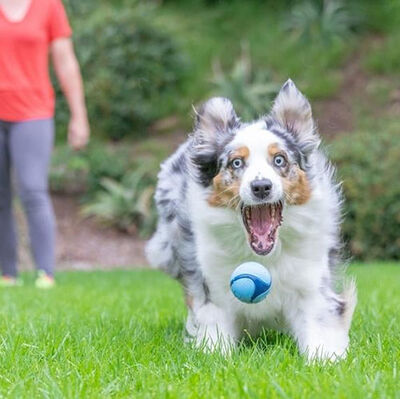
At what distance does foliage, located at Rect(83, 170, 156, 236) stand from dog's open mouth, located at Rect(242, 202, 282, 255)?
842 centimetres

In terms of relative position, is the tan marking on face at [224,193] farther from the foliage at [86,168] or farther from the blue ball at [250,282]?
the foliage at [86,168]

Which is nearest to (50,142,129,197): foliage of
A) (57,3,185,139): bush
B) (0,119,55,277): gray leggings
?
(57,3,185,139): bush

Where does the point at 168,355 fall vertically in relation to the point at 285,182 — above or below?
below

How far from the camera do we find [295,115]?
151 inches

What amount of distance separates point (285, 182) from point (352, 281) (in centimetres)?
71

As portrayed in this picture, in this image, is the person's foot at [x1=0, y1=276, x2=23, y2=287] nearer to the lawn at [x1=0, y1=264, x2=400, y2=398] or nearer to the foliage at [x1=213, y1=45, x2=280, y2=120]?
the lawn at [x1=0, y1=264, x2=400, y2=398]

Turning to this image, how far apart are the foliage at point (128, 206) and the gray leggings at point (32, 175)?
5.10 m

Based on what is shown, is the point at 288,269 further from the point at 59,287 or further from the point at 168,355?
the point at 59,287

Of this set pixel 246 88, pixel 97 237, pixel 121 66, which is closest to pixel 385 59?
pixel 246 88

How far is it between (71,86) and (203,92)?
816cm

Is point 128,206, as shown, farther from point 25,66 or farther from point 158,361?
point 158,361

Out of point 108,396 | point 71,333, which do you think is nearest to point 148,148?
point 71,333

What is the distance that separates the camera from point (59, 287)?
23.1ft

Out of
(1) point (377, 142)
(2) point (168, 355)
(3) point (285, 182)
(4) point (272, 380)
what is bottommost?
Result: (1) point (377, 142)
